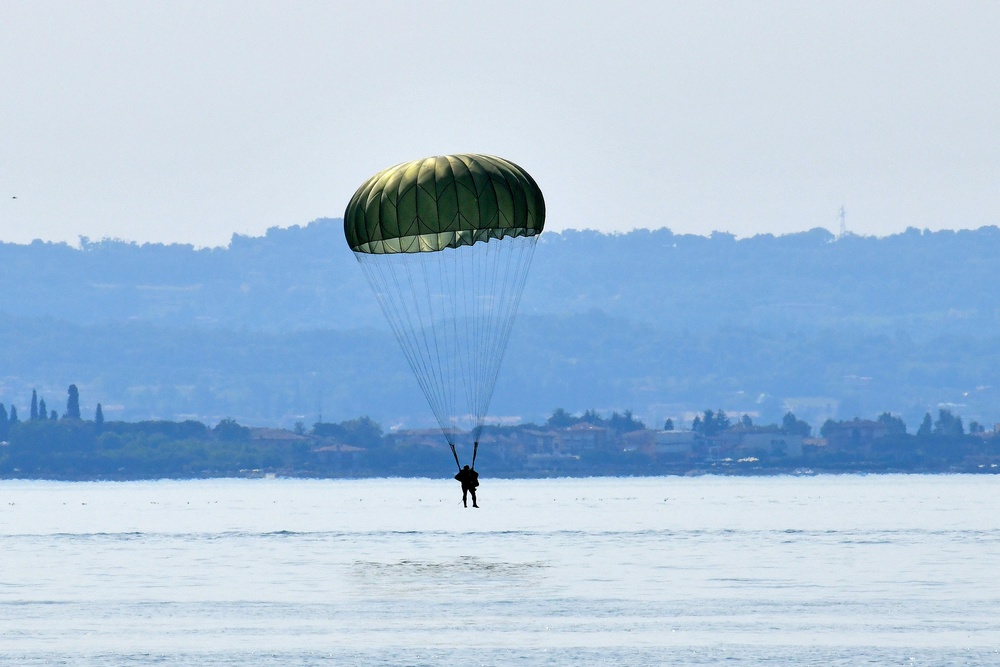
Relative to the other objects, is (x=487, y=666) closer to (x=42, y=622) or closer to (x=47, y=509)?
(x=42, y=622)

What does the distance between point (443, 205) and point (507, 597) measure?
12.1 m

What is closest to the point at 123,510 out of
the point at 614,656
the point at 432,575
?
the point at 432,575

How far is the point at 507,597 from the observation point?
54312mm

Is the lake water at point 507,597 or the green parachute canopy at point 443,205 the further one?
the green parachute canopy at point 443,205

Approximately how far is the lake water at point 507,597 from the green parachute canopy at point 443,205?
1111cm

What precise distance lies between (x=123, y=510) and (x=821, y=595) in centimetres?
11331

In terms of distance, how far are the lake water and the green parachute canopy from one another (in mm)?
11113

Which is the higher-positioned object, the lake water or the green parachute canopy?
the green parachute canopy

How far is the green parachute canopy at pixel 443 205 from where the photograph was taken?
2189 inches

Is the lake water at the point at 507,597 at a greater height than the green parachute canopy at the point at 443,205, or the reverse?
the green parachute canopy at the point at 443,205

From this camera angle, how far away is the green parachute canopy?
182ft

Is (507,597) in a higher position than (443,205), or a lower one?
lower

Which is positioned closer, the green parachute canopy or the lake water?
the lake water

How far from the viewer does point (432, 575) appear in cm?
6303
